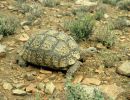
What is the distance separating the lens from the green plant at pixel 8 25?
23.0 feet

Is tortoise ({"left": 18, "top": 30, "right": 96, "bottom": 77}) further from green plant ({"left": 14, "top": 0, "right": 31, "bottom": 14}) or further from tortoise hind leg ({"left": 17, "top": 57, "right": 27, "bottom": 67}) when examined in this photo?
Answer: green plant ({"left": 14, "top": 0, "right": 31, "bottom": 14})

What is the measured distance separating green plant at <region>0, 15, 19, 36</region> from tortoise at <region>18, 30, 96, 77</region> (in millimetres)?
1329

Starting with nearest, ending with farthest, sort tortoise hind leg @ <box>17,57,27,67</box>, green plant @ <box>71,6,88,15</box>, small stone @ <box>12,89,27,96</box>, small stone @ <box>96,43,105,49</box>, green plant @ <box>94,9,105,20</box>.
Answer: small stone @ <box>12,89,27,96</box> < tortoise hind leg @ <box>17,57,27,67</box> < small stone @ <box>96,43,105,49</box> < green plant @ <box>94,9,105,20</box> < green plant @ <box>71,6,88,15</box>

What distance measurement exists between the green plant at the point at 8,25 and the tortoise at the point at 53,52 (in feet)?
4.36

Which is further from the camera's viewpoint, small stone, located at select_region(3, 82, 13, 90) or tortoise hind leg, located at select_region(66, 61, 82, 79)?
tortoise hind leg, located at select_region(66, 61, 82, 79)

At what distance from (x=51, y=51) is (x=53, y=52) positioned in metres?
0.04

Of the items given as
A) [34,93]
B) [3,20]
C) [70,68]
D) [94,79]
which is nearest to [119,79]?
[94,79]

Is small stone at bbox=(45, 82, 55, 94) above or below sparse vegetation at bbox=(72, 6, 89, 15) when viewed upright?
below

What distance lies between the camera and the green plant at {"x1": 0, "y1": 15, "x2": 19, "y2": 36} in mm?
7020

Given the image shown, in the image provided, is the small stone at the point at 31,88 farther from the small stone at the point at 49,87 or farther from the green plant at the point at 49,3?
the green plant at the point at 49,3

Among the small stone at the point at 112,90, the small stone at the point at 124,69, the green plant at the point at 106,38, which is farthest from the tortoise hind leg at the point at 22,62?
the green plant at the point at 106,38

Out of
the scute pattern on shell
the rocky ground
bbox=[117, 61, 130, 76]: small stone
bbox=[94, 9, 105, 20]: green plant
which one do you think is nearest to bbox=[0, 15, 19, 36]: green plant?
the rocky ground

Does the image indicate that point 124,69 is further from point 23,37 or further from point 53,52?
point 23,37

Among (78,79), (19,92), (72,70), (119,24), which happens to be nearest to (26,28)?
(119,24)
